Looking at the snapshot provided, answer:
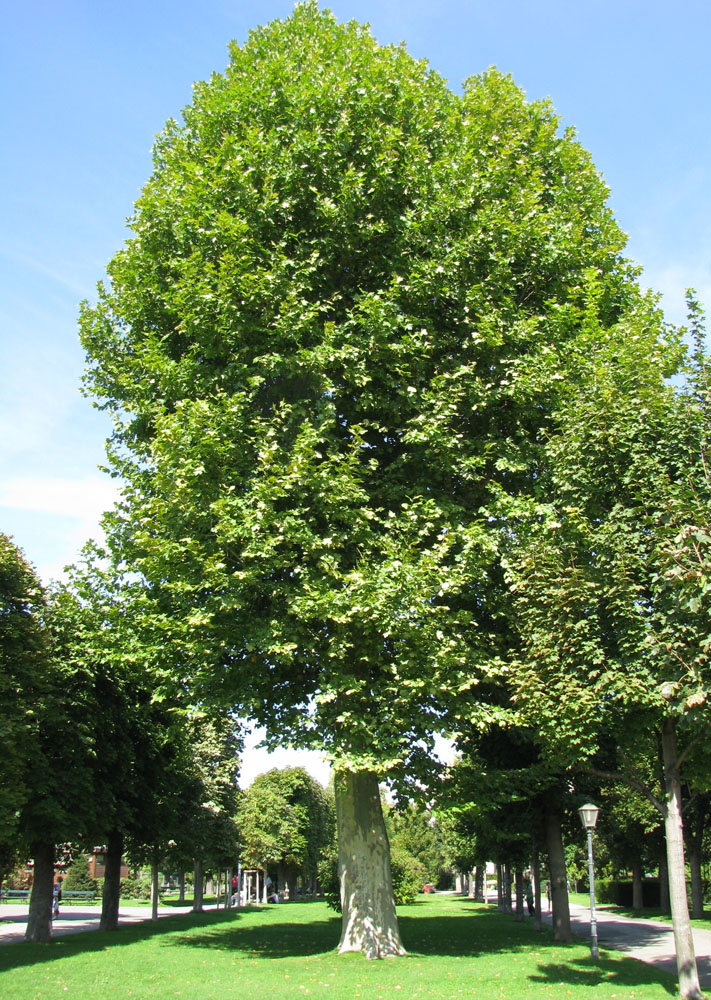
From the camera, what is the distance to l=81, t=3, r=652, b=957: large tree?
13.9 metres

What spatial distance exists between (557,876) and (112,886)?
1664 cm

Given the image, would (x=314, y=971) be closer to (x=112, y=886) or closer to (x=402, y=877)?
(x=112, y=886)

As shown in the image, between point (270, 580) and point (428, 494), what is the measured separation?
153 inches

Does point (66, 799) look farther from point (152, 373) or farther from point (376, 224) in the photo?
point (376, 224)

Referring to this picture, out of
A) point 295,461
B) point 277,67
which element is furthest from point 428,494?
point 277,67

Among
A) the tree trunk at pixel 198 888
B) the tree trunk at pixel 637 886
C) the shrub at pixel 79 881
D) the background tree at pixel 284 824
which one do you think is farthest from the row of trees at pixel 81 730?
the shrub at pixel 79 881

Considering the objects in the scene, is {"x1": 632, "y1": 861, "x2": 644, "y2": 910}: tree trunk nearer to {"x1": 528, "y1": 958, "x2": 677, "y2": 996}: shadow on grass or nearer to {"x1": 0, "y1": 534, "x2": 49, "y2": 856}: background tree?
{"x1": 528, "y1": 958, "x2": 677, "y2": 996}: shadow on grass

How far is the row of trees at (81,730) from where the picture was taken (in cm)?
1700

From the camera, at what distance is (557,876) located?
Result: 1962 centimetres

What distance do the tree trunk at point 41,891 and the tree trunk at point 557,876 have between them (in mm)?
14540

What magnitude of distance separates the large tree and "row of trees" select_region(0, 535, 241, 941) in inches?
73.6

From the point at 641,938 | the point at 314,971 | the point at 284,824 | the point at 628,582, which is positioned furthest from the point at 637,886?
the point at 628,582

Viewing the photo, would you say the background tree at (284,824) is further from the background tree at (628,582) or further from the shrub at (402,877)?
the background tree at (628,582)

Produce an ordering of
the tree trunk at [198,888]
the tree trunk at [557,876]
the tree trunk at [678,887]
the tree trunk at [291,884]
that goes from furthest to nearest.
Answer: the tree trunk at [291,884], the tree trunk at [198,888], the tree trunk at [557,876], the tree trunk at [678,887]
